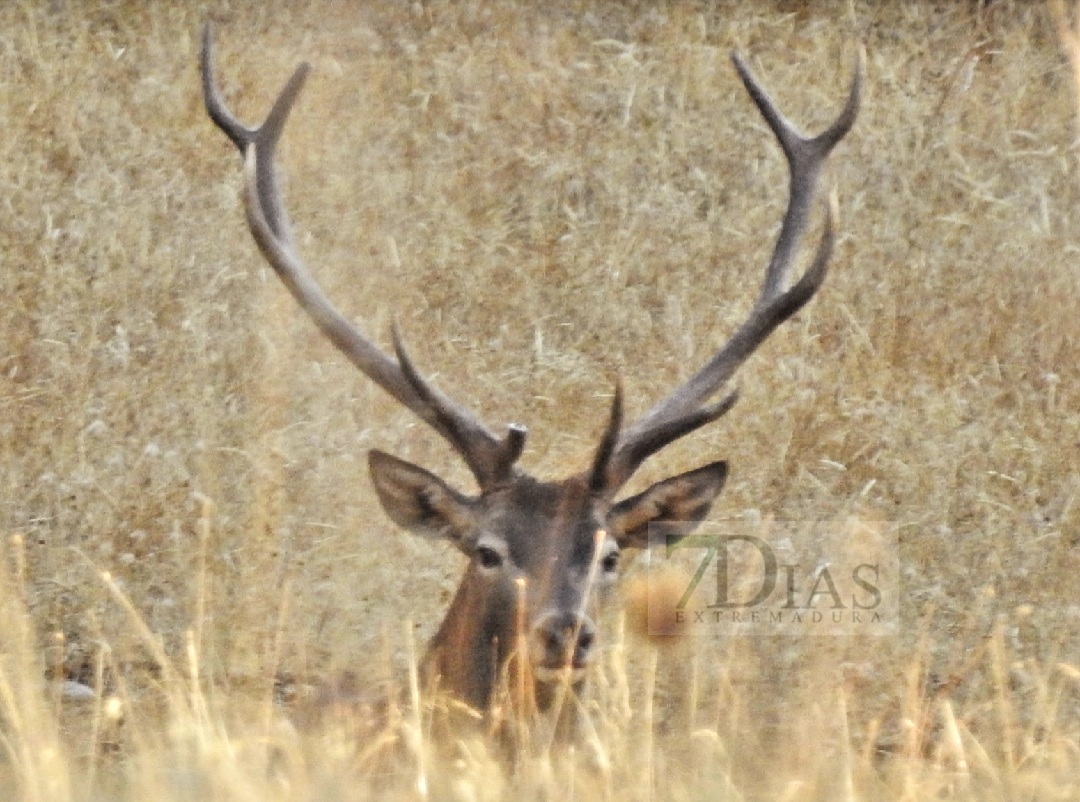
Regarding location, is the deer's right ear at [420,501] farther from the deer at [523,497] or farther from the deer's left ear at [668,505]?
the deer's left ear at [668,505]

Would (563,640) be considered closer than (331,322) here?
Yes

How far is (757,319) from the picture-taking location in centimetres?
670

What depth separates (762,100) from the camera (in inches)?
280

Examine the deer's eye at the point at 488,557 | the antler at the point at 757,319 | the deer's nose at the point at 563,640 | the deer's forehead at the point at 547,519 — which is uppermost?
the antler at the point at 757,319

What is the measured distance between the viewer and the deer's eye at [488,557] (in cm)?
618

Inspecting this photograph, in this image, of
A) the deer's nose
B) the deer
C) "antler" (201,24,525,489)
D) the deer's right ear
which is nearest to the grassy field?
the deer's nose

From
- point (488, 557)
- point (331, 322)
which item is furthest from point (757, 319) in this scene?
point (331, 322)

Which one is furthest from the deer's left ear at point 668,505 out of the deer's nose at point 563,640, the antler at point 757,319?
the deer's nose at point 563,640

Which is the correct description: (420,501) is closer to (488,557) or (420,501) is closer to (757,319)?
(488,557)

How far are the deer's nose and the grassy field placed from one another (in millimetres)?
188

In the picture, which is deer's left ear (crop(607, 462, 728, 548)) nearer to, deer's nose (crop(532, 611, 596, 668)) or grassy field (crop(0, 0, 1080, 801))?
grassy field (crop(0, 0, 1080, 801))

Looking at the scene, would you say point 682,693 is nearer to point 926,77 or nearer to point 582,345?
point 582,345

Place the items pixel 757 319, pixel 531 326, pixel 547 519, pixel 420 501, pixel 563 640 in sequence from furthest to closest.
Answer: pixel 531 326, pixel 757 319, pixel 420 501, pixel 547 519, pixel 563 640

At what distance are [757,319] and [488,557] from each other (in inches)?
47.1
